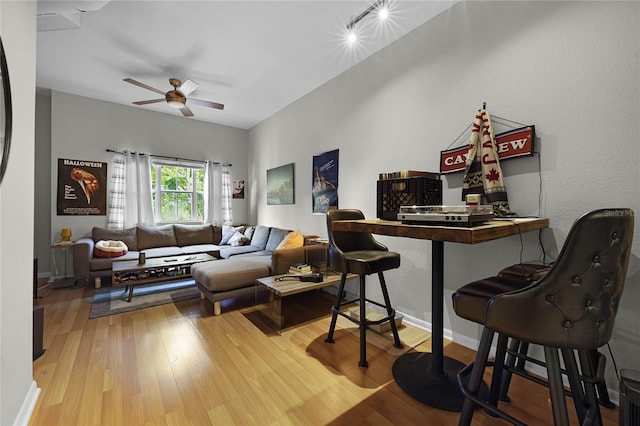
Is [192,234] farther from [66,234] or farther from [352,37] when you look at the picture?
[352,37]

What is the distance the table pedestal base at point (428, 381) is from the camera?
1.46 m

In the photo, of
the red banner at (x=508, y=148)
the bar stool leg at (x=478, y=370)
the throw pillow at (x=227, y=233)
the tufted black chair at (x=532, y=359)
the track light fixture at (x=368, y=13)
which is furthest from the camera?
the throw pillow at (x=227, y=233)

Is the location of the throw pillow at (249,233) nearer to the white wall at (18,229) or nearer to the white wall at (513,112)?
the white wall at (513,112)

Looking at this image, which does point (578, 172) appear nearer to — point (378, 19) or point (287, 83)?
point (378, 19)

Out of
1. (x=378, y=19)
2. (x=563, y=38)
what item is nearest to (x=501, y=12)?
(x=563, y=38)

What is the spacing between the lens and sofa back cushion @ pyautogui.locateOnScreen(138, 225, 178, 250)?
14.2ft

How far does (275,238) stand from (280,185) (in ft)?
3.23

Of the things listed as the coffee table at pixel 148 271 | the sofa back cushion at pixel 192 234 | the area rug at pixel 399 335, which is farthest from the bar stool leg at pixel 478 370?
the sofa back cushion at pixel 192 234

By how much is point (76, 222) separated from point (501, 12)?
5.88 metres

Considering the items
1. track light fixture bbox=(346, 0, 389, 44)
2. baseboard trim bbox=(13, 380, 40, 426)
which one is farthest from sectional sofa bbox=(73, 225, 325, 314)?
track light fixture bbox=(346, 0, 389, 44)

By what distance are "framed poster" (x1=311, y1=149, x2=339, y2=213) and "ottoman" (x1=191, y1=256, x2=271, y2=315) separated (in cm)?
110

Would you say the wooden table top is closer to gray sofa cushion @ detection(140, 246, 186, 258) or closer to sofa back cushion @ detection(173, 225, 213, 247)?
gray sofa cushion @ detection(140, 246, 186, 258)

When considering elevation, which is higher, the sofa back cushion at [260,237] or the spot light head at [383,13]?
the spot light head at [383,13]

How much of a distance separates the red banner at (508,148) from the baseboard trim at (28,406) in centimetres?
300
